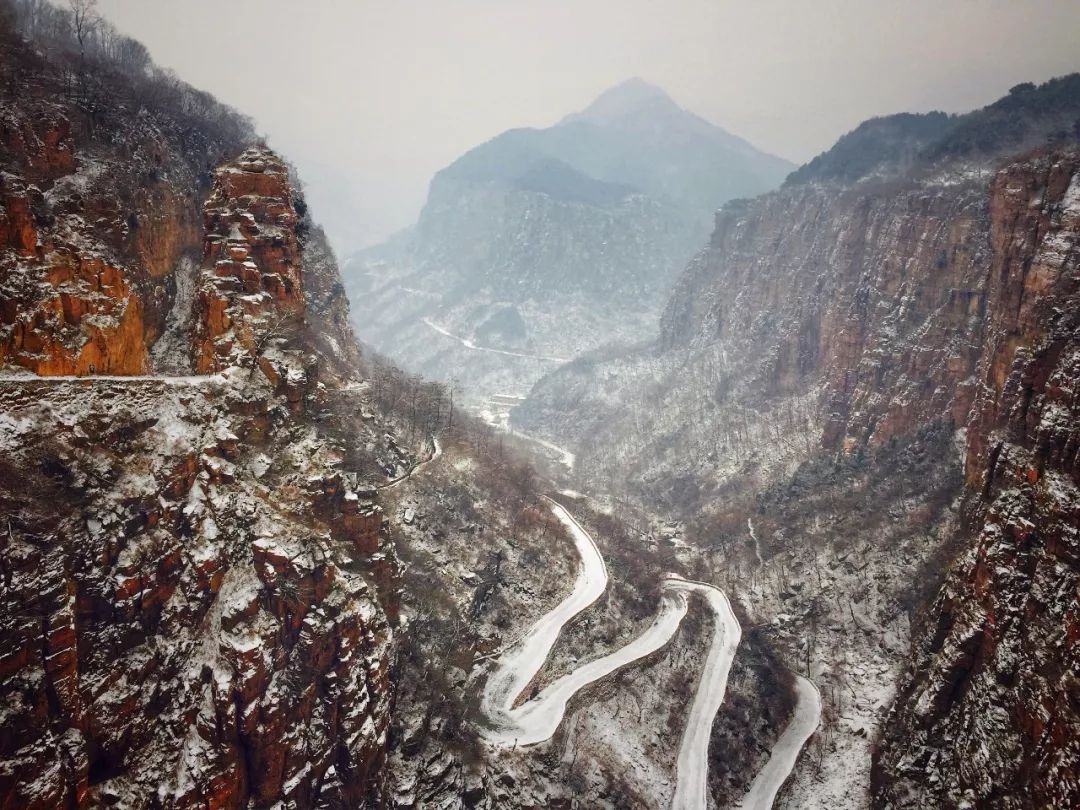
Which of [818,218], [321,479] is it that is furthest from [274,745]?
[818,218]

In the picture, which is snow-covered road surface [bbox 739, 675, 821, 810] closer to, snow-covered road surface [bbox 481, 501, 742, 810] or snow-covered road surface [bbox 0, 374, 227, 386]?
snow-covered road surface [bbox 481, 501, 742, 810]

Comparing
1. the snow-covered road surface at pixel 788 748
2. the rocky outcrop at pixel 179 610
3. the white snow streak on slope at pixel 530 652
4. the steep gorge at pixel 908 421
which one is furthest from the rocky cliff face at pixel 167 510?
the steep gorge at pixel 908 421

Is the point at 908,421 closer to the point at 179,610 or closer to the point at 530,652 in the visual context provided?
the point at 530,652

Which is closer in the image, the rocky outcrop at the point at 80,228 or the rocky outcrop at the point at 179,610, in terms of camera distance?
the rocky outcrop at the point at 179,610

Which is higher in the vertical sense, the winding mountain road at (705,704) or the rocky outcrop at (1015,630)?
the rocky outcrop at (1015,630)

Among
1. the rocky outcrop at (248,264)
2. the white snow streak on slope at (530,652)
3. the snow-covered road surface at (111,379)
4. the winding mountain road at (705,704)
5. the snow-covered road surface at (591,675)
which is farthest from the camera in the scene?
the winding mountain road at (705,704)

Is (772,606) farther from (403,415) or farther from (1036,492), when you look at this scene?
(403,415)


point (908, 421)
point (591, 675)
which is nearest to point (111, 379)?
point (591, 675)

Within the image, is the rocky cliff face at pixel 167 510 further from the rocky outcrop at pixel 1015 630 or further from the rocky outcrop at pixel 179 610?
the rocky outcrop at pixel 1015 630
